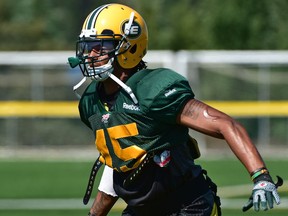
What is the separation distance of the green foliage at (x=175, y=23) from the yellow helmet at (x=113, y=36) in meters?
19.7

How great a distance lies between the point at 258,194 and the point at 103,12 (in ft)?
4.96

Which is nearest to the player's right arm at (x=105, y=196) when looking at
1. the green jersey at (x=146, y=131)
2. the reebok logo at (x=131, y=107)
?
the green jersey at (x=146, y=131)

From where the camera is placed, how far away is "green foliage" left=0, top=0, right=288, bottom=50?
1007 inches

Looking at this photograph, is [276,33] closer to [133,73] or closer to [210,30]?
[210,30]

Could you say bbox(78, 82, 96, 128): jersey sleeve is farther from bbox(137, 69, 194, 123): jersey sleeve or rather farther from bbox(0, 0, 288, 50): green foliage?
bbox(0, 0, 288, 50): green foliage

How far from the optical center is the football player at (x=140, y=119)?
5016mm

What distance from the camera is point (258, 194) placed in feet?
15.0

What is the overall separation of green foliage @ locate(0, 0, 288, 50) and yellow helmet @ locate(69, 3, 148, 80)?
64.6 feet

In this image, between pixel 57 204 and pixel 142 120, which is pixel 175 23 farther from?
pixel 142 120

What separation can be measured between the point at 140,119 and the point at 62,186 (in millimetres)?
9120

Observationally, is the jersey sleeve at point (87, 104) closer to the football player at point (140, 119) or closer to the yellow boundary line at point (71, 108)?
the football player at point (140, 119)

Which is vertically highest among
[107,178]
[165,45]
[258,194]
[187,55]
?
[258,194]

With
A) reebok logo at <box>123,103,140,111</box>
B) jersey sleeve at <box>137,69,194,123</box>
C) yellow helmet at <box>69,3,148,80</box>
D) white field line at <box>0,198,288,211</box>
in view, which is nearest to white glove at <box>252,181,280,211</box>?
jersey sleeve at <box>137,69,194,123</box>

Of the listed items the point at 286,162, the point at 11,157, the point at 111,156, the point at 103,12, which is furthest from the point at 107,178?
the point at 11,157
